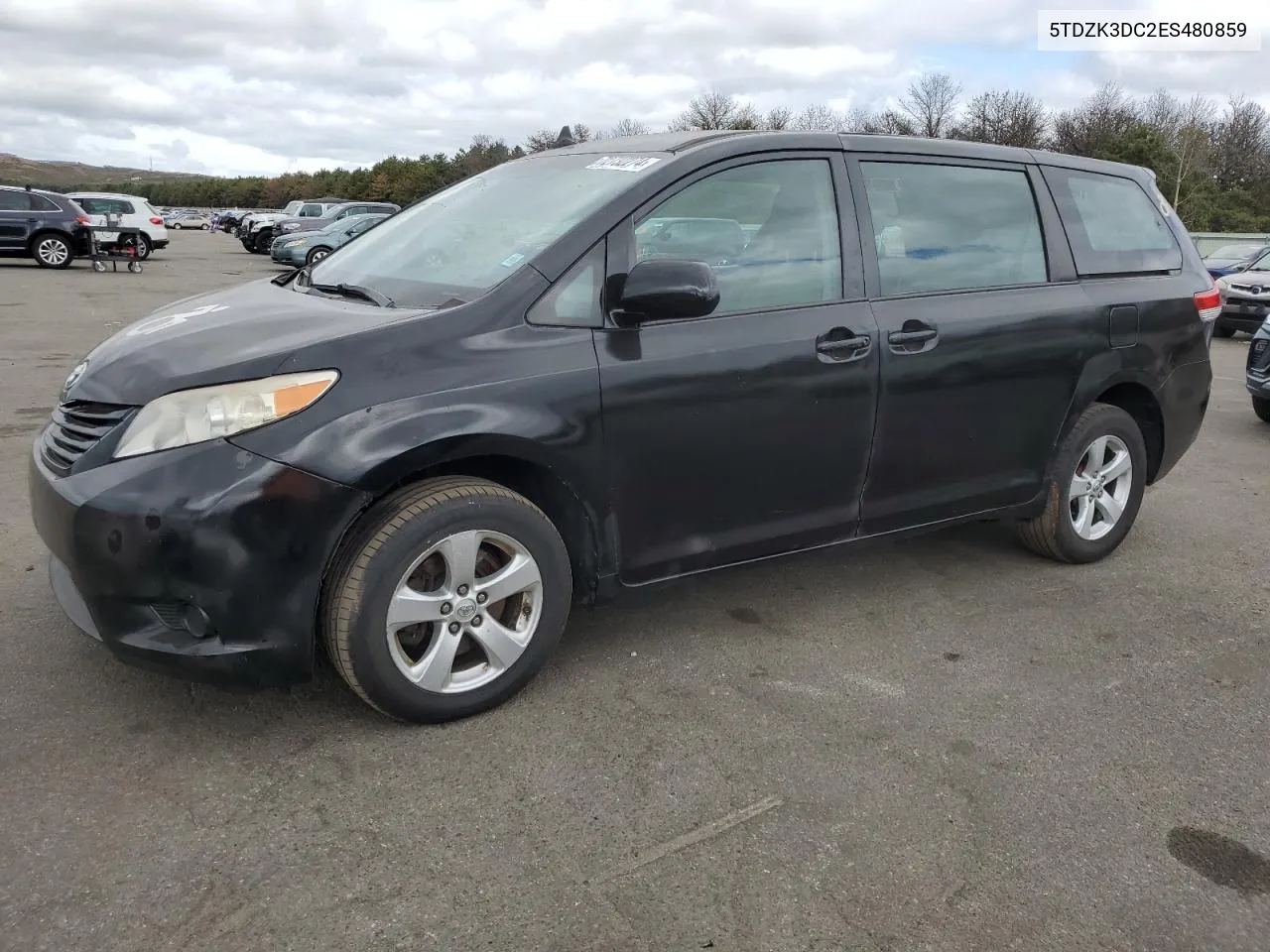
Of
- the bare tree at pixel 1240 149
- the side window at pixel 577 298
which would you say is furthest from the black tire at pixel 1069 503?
the bare tree at pixel 1240 149

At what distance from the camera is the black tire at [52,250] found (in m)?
21.2

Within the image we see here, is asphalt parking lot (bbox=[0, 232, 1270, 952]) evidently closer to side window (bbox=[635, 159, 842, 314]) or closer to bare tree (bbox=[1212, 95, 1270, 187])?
side window (bbox=[635, 159, 842, 314])

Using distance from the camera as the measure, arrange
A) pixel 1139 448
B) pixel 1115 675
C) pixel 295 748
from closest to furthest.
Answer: pixel 295 748, pixel 1115 675, pixel 1139 448

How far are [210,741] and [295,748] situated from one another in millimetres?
242

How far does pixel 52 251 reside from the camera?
21359 millimetres

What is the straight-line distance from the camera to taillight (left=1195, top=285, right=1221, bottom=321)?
182 inches

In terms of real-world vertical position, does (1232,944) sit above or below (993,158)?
below

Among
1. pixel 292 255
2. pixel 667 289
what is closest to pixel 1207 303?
pixel 667 289

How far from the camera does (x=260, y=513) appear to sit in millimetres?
2590

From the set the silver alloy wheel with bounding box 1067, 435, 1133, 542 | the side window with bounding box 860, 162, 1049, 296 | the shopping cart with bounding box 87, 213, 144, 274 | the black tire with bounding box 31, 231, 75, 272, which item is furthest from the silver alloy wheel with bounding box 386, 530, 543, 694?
the black tire with bounding box 31, 231, 75, 272

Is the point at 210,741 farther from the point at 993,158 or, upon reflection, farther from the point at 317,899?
the point at 993,158

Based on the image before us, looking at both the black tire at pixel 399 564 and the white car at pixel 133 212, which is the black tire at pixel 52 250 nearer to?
the white car at pixel 133 212

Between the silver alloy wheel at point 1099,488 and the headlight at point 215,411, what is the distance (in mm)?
3233

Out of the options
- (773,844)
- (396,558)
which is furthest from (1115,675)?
(396,558)
